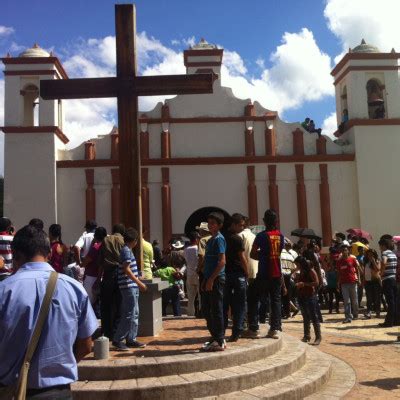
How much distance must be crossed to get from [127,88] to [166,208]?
462 inches

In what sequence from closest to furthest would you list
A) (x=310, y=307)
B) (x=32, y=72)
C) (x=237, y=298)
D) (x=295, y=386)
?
(x=295, y=386) < (x=237, y=298) < (x=310, y=307) < (x=32, y=72)

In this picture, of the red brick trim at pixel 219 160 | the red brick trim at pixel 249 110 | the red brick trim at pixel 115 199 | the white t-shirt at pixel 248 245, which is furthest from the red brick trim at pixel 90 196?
the white t-shirt at pixel 248 245

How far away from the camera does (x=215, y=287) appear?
5.29m

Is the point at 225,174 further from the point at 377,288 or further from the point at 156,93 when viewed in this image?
the point at 156,93

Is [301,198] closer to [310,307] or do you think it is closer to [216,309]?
[310,307]

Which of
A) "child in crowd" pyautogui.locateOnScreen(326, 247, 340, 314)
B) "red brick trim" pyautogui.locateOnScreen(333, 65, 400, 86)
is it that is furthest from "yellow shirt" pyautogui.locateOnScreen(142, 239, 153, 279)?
"red brick trim" pyautogui.locateOnScreen(333, 65, 400, 86)

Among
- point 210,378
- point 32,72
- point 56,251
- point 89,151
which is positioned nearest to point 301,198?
point 89,151

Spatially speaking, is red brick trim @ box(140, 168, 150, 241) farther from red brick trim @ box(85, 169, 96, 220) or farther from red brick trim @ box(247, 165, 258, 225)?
red brick trim @ box(247, 165, 258, 225)

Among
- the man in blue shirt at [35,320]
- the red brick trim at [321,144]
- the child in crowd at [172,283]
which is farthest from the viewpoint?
the red brick trim at [321,144]

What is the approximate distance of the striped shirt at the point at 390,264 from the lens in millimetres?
9055

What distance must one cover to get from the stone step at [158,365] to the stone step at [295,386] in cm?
38

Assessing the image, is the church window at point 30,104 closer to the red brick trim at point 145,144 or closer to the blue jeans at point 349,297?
the red brick trim at point 145,144

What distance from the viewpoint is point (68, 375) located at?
2.36m

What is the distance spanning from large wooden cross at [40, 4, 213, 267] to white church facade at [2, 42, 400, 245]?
37.9 ft
